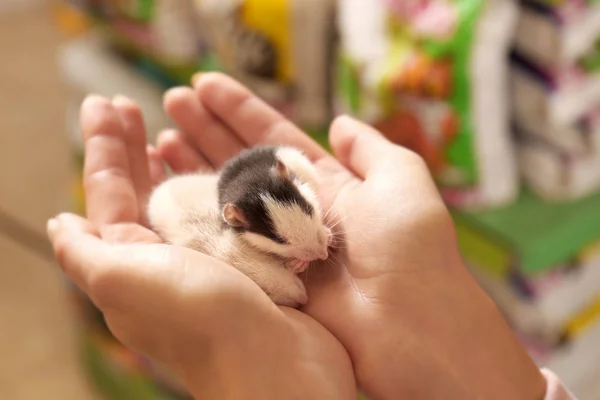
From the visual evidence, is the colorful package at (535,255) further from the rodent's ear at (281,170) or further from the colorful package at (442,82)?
the rodent's ear at (281,170)

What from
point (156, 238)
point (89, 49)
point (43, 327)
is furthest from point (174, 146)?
point (43, 327)

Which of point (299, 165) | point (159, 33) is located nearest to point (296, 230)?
point (299, 165)

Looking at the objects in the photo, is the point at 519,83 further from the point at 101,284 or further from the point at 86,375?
the point at 86,375

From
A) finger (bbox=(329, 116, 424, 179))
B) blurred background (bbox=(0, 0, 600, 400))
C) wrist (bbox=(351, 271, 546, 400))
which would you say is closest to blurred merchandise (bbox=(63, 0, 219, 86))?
blurred background (bbox=(0, 0, 600, 400))

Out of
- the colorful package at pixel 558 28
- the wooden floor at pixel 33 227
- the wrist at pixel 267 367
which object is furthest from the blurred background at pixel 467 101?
the wrist at pixel 267 367

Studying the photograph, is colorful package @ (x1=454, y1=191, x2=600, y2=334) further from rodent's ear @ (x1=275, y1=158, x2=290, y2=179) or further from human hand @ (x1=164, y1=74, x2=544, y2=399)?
rodent's ear @ (x1=275, y1=158, x2=290, y2=179)
